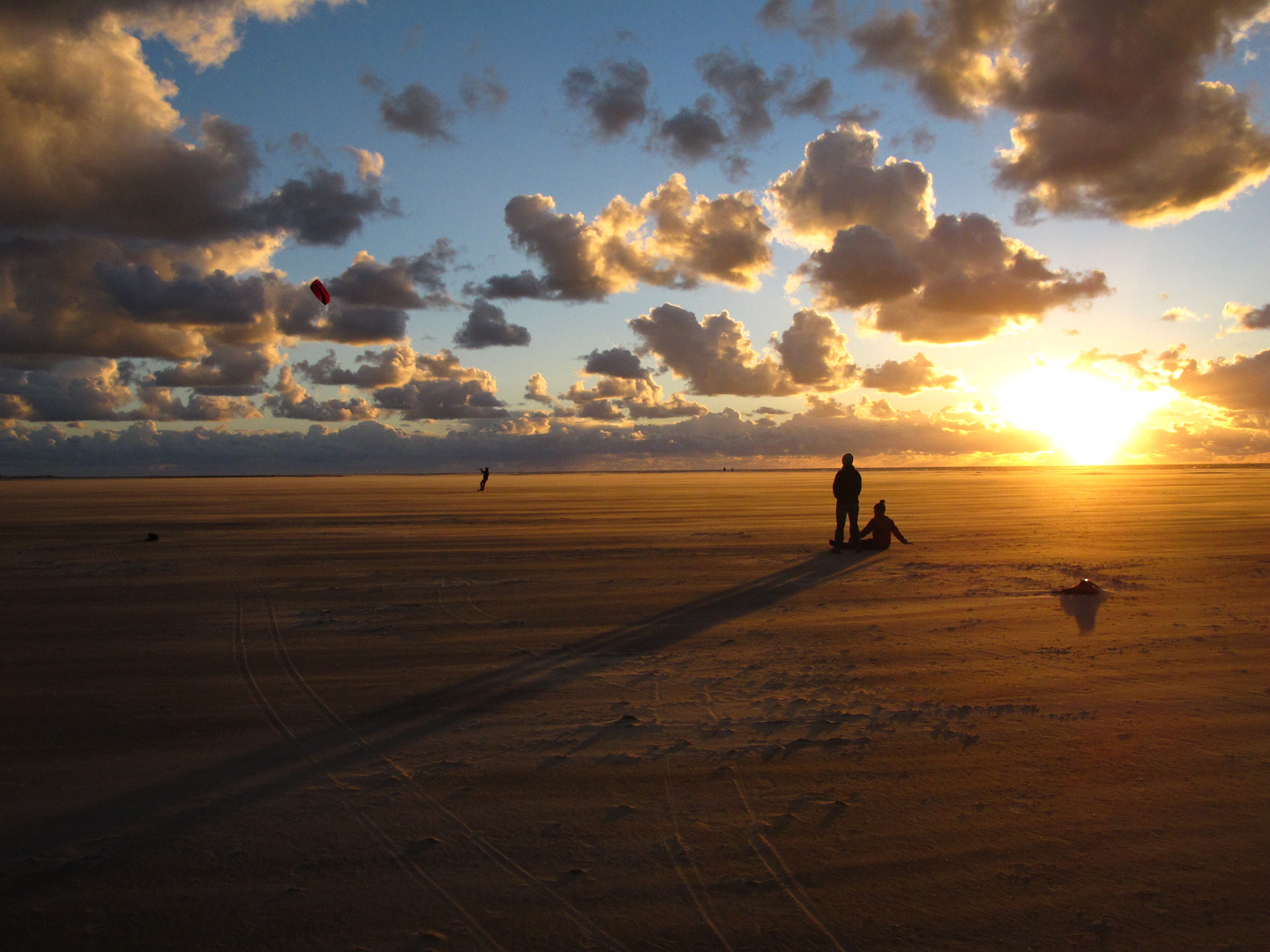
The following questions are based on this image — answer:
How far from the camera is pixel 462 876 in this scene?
3.80 m

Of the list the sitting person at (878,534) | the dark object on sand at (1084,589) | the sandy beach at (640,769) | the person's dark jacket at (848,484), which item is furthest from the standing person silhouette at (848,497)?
the dark object on sand at (1084,589)

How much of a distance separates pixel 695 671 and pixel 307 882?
4368 mm

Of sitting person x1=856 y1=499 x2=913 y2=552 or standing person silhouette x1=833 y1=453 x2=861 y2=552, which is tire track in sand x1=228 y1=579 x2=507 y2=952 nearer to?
standing person silhouette x1=833 y1=453 x2=861 y2=552

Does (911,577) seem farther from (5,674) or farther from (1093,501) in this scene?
(1093,501)

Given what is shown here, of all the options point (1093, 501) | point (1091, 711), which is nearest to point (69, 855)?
point (1091, 711)

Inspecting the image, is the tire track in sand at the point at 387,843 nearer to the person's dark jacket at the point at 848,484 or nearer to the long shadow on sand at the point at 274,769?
the long shadow on sand at the point at 274,769

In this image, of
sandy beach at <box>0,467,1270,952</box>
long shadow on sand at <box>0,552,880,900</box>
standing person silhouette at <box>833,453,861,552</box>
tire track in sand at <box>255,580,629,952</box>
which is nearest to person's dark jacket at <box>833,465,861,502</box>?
standing person silhouette at <box>833,453,861,552</box>

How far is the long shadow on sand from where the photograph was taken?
4.06m

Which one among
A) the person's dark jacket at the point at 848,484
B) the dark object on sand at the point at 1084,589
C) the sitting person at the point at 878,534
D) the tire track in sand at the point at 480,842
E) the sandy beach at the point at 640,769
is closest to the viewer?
the tire track in sand at the point at 480,842

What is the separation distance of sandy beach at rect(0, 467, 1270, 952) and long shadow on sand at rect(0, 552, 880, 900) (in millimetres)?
28

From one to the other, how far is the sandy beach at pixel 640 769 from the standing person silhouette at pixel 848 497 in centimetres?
462

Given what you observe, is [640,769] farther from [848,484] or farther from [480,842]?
[848,484]

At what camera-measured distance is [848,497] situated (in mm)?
16609

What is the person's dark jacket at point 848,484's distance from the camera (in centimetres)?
1617
